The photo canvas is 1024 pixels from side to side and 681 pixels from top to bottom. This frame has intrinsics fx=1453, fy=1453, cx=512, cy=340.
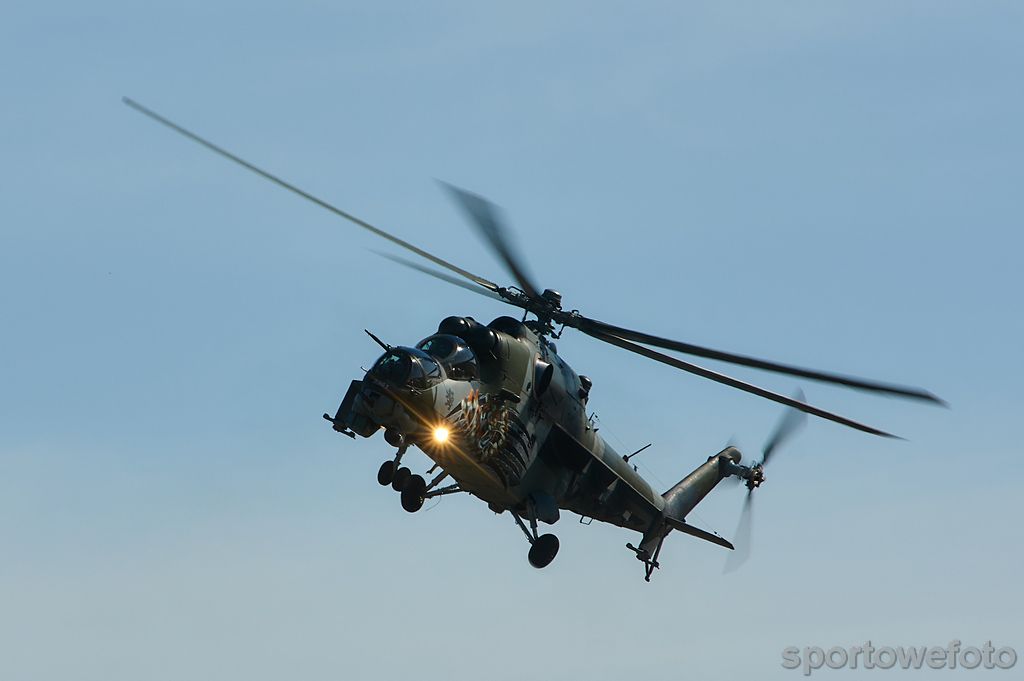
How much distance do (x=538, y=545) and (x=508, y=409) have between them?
393cm

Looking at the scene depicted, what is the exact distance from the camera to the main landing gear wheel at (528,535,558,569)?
37384 mm

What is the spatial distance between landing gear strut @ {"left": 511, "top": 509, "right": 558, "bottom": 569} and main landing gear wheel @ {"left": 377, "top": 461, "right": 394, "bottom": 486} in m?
4.30

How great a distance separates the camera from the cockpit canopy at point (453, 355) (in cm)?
3456

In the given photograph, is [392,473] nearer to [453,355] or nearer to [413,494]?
[413,494]

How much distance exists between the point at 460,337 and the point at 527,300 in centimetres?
266

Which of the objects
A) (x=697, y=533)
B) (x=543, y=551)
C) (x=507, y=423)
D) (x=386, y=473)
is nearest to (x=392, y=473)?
(x=386, y=473)

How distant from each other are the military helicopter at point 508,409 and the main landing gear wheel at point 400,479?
2 centimetres

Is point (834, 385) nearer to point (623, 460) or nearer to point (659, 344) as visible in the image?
point (659, 344)

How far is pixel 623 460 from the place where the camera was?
4062 centimetres

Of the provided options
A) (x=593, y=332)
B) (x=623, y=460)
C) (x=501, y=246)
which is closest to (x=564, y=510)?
(x=623, y=460)

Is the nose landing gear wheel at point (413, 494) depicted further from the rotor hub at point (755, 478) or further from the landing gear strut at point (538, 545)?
the rotor hub at point (755, 478)

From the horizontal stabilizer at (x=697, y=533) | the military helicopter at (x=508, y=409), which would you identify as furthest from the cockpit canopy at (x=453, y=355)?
the horizontal stabilizer at (x=697, y=533)

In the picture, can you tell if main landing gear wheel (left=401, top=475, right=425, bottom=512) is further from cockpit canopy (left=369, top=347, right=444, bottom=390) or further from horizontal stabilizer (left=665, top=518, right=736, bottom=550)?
horizontal stabilizer (left=665, top=518, right=736, bottom=550)

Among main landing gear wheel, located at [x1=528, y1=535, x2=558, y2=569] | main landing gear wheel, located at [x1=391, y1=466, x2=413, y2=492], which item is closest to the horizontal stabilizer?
main landing gear wheel, located at [x1=528, y1=535, x2=558, y2=569]
